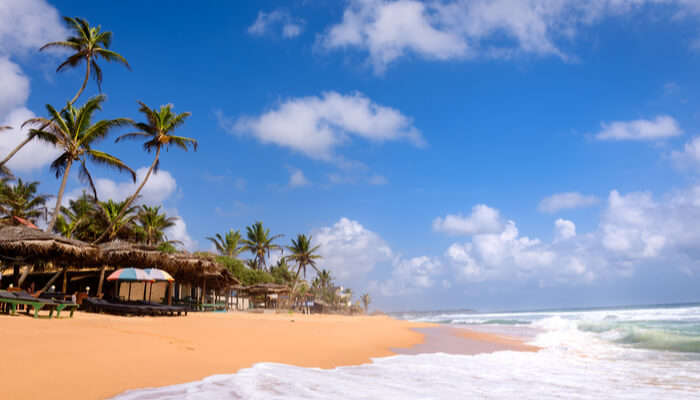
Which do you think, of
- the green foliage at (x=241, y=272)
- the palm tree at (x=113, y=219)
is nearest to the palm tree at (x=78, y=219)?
the palm tree at (x=113, y=219)

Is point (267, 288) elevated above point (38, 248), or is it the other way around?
point (38, 248)

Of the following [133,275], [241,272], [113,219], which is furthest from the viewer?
[241,272]

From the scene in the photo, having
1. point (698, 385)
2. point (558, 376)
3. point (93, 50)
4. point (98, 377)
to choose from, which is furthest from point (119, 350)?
point (93, 50)

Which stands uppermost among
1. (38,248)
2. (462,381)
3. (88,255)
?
(38,248)

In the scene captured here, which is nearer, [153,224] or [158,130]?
[158,130]

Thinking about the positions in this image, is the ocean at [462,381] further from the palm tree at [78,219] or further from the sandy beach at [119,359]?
the palm tree at [78,219]

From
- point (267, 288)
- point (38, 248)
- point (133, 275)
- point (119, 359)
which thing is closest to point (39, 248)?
point (38, 248)

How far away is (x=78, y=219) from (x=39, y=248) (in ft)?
53.4

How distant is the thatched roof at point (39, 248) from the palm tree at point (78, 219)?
42.6 ft

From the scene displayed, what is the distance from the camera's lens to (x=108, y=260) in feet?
57.2

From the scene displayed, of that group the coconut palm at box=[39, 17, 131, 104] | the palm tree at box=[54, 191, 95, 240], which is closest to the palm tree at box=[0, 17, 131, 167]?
the coconut palm at box=[39, 17, 131, 104]

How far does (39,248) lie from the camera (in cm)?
1366

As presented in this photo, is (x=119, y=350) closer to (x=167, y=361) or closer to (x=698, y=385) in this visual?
(x=167, y=361)

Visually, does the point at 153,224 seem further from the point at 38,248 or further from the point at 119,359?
the point at 119,359
